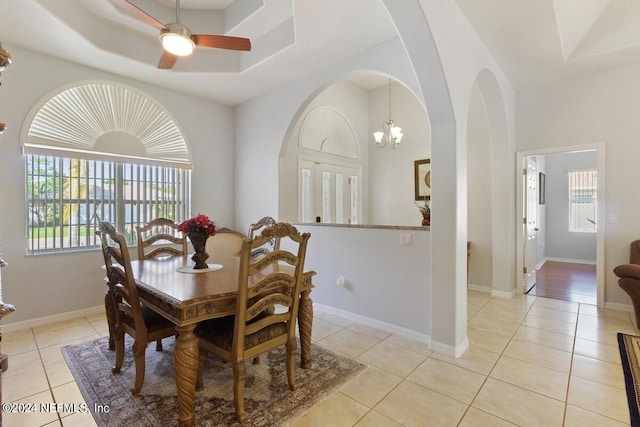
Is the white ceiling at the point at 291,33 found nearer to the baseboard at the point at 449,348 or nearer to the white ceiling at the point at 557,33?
the white ceiling at the point at 557,33

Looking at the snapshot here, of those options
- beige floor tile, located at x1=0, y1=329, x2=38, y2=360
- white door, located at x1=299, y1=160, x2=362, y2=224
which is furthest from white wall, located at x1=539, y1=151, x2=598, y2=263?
beige floor tile, located at x1=0, y1=329, x2=38, y2=360

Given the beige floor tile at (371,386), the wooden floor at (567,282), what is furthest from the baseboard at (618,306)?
the beige floor tile at (371,386)

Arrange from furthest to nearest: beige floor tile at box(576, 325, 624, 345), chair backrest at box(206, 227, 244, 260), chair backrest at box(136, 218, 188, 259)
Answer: chair backrest at box(206, 227, 244, 260), chair backrest at box(136, 218, 188, 259), beige floor tile at box(576, 325, 624, 345)

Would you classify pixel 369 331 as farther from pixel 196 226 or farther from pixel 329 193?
pixel 329 193

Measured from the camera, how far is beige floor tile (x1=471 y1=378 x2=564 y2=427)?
5.88 ft

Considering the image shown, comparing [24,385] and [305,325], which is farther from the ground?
[305,325]

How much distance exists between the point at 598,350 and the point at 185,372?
10.9 ft

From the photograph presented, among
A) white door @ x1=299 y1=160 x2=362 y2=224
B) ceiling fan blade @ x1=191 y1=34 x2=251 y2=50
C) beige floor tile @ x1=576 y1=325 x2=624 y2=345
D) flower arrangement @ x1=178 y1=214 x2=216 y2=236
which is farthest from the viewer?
white door @ x1=299 y1=160 x2=362 y2=224

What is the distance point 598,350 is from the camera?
2600 mm

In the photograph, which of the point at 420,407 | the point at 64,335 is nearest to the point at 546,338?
the point at 420,407

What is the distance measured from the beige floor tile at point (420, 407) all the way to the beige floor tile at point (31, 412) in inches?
80.8

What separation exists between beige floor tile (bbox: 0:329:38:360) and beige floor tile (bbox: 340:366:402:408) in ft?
9.48

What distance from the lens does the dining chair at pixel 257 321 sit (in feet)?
5.66

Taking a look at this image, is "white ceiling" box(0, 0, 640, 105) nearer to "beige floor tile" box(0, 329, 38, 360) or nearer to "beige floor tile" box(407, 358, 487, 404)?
"beige floor tile" box(0, 329, 38, 360)
